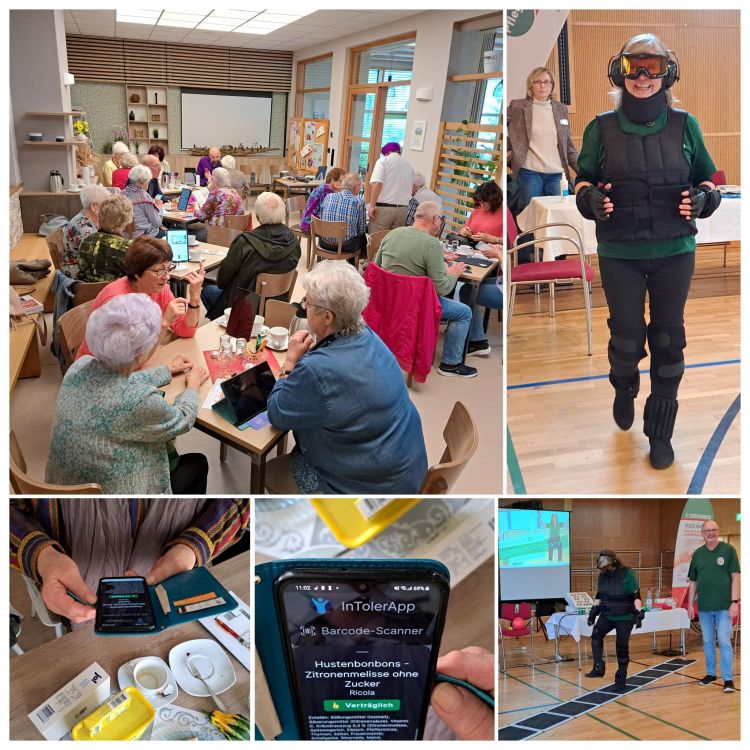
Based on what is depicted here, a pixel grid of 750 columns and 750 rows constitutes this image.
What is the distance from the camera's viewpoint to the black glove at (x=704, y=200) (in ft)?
5.91

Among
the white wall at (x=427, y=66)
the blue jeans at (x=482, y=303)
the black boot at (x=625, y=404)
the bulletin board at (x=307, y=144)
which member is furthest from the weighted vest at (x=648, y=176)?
the bulletin board at (x=307, y=144)

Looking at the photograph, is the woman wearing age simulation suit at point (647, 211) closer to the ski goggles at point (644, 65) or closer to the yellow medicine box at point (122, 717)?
the ski goggles at point (644, 65)

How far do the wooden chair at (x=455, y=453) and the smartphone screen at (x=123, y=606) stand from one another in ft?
2.93

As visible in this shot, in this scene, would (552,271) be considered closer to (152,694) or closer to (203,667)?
(203,667)

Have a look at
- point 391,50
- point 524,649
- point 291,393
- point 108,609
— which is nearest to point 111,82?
point 391,50

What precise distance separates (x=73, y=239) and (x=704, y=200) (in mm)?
3588

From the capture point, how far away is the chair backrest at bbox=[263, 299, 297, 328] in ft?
10.7

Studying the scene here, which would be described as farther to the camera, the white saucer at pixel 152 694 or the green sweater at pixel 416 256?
the green sweater at pixel 416 256

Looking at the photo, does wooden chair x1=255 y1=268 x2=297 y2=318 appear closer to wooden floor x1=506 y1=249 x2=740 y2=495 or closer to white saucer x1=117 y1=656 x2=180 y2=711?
wooden floor x1=506 y1=249 x2=740 y2=495

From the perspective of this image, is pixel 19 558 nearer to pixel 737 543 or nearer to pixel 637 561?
pixel 637 561

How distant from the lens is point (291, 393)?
2016mm

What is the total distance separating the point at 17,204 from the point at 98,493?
173 inches

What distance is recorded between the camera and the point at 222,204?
5.96 meters

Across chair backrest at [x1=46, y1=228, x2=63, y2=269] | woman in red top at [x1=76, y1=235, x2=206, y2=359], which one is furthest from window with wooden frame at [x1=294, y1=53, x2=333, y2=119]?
woman in red top at [x1=76, y1=235, x2=206, y2=359]
